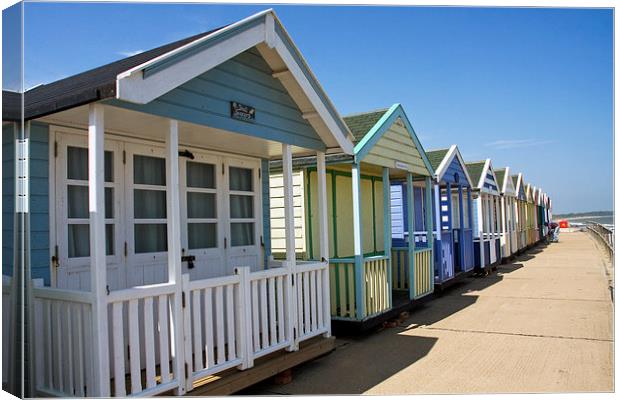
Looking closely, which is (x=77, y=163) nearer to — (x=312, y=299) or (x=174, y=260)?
(x=174, y=260)

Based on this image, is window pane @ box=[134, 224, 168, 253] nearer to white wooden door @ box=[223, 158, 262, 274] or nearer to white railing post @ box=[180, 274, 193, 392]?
white wooden door @ box=[223, 158, 262, 274]

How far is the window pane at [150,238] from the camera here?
15.7 feet

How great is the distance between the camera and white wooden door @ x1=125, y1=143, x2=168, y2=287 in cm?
465

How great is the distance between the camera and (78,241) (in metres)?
4.25

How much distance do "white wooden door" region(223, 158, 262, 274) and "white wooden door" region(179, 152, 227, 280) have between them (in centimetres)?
10

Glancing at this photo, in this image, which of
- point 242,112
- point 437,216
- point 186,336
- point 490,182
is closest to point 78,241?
point 186,336

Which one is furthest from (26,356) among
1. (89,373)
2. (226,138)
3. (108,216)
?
(226,138)

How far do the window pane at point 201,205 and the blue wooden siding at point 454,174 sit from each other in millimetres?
6280

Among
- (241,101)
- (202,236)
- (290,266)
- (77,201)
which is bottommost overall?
(290,266)

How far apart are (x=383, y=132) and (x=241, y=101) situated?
10.6 feet

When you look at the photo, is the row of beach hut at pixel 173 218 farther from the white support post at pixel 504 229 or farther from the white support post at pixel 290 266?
the white support post at pixel 504 229

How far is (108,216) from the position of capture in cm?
450

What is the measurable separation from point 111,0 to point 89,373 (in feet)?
10.0

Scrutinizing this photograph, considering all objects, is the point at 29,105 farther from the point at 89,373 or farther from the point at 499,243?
the point at 499,243
